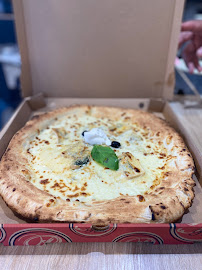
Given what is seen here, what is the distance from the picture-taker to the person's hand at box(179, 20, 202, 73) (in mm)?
2109

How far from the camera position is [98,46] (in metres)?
2.01

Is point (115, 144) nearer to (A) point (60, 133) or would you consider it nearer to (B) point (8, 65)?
(A) point (60, 133)

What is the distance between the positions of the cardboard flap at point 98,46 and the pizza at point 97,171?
39 centimetres

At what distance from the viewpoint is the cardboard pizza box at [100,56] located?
6.13 ft

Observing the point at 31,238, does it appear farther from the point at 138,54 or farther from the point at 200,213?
the point at 138,54

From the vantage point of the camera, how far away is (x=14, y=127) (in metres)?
1.70

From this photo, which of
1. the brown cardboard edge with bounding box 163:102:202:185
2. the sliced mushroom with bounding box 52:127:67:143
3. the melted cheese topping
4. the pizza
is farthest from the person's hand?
the sliced mushroom with bounding box 52:127:67:143

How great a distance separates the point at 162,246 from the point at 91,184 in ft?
1.41

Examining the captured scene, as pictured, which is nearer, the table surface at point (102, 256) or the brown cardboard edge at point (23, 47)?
the table surface at point (102, 256)

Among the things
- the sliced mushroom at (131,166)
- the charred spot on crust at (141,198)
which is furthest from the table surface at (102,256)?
the sliced mushroom at (131,166)

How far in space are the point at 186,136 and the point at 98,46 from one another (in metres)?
1.01

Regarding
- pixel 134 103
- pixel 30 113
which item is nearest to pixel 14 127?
pixel 30 113

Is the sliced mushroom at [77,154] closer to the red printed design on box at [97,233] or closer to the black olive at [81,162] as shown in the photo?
the black olive at [81,162]

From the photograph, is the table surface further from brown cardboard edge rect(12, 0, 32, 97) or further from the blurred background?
the blurred background
